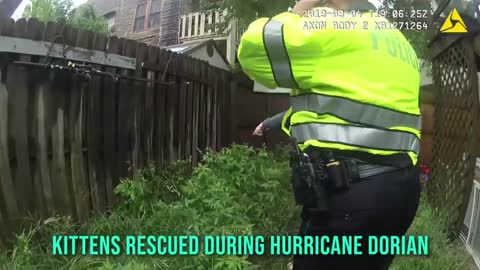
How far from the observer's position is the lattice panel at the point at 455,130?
3943mm

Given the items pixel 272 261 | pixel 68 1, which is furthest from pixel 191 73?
pixel 68 1

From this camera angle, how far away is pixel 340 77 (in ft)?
4.75

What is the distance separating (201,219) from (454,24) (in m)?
3.20

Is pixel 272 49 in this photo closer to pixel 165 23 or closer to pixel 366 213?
pixel 366 213

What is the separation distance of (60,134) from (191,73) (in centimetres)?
227

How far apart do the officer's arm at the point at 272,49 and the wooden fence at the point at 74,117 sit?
79.2 inches

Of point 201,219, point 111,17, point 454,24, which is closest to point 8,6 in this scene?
point 201,219

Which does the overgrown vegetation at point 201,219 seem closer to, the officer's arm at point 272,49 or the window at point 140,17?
the officer's arm at point 272,49

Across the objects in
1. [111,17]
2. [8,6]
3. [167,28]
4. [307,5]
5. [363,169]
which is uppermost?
[111,17]

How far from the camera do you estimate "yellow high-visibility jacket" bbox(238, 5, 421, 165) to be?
1.43 metres

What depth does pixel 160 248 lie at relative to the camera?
2.75 metres

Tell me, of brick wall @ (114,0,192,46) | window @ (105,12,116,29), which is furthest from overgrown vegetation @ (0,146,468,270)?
window @ (105,12,116,29)

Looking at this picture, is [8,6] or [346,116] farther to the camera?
[8,6]

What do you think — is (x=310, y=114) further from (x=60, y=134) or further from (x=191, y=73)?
(x=191, y=73)
